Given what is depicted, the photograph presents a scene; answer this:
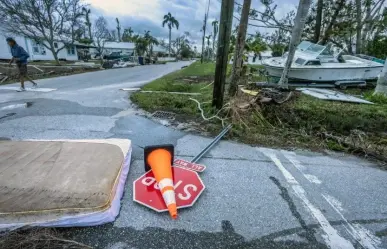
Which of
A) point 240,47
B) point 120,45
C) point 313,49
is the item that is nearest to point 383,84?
point 313,49

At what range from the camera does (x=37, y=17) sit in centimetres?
1827

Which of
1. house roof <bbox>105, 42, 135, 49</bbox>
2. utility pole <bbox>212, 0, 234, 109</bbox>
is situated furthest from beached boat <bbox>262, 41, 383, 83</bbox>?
house roof <bbox>105, 42, 135, 49</bbox>

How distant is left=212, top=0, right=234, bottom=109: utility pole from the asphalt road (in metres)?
1.57

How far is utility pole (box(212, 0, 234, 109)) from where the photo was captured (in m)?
4.55

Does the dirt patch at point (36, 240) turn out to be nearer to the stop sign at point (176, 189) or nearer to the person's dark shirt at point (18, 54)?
the stop sign at point (176, 189)

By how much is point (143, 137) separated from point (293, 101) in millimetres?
3596

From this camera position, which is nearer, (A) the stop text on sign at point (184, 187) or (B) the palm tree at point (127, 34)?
(A) the stop text on sign at point (184, 187)

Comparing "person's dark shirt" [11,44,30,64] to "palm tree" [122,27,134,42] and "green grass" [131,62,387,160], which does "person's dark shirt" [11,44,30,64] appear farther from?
"palm tree" [122,27,134,42]

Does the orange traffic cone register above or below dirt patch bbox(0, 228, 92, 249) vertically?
above

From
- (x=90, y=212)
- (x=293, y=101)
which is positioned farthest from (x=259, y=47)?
(x=90, y=212)

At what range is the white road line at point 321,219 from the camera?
1780 millimetres

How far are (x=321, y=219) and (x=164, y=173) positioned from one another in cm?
156

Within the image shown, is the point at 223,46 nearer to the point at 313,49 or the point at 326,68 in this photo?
the point at 326,68

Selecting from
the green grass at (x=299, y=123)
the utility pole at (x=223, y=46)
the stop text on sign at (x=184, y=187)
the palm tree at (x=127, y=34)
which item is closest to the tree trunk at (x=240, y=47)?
the utility pole at (x=223, y=46)
